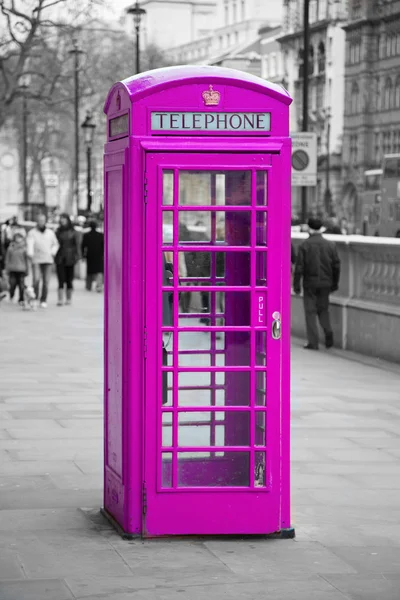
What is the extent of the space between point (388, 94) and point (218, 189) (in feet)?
275

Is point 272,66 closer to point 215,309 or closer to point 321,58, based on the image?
point 321,58

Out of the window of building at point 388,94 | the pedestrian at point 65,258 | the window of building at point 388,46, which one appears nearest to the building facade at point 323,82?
the window of building at point 388,94

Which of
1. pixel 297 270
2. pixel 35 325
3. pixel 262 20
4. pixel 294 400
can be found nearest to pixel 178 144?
pixel 294 400

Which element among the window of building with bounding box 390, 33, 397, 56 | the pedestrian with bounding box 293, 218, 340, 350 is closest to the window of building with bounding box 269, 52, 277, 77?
the window of building with bounding box 390, 33, 397, 56

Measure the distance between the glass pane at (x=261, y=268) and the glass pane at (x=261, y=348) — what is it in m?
0.24

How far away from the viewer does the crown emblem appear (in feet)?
20.4

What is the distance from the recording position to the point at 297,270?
53.8 feet

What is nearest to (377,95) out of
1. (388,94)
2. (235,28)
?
(388,94)

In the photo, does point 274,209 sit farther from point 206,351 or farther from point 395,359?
point 395,359

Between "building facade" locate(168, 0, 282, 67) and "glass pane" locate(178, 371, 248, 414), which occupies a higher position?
"building facade" locate(168, 0, 282, 67)

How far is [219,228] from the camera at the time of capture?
6.46 metres

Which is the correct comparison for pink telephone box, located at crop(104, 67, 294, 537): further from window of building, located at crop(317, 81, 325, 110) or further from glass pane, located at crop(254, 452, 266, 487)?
window of building, located at crop(317, 81, 325, 110)

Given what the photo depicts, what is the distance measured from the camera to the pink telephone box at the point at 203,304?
6203 mm

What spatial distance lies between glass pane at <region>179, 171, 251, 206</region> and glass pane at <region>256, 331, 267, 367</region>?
635 mm
